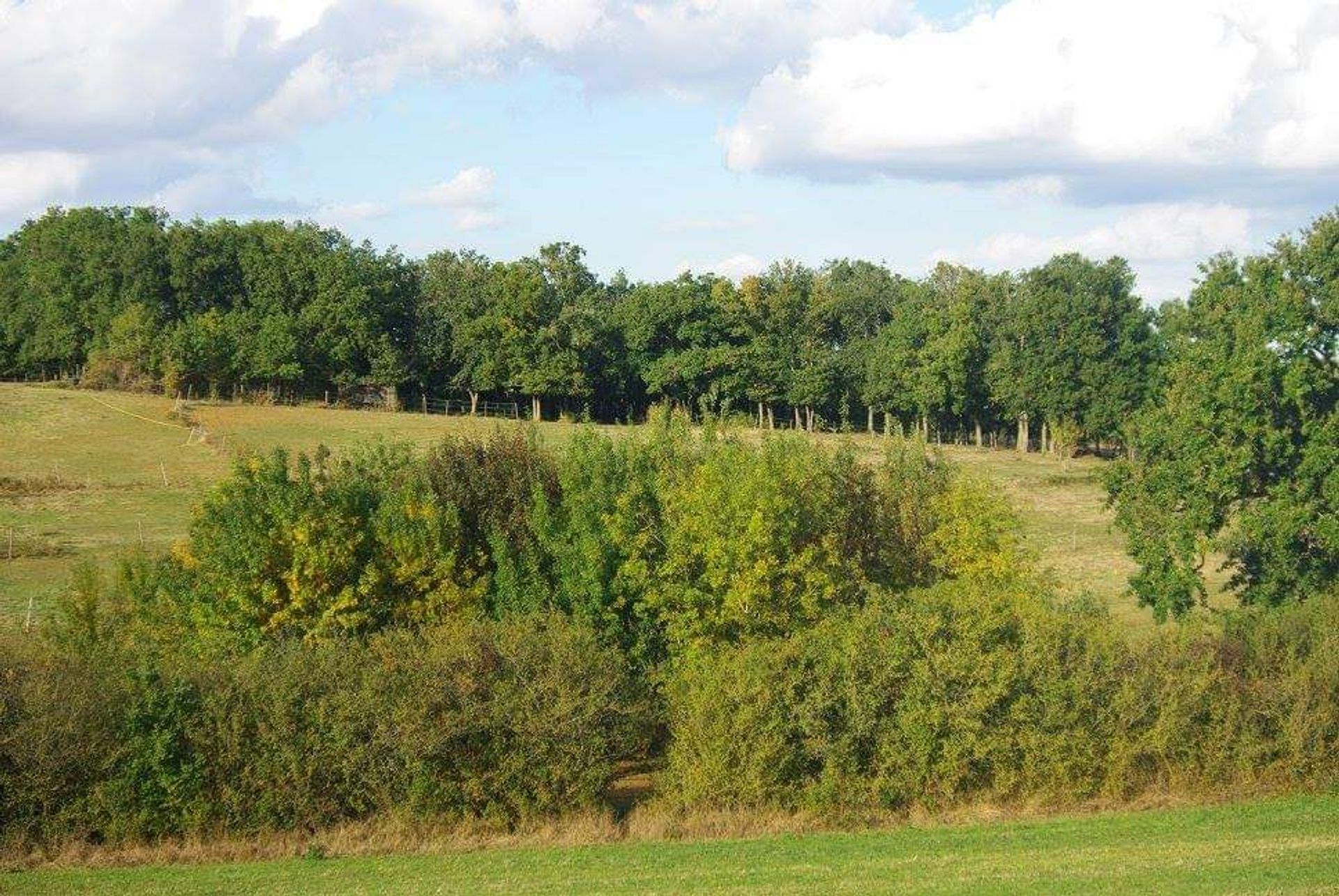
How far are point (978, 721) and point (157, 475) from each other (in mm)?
50042

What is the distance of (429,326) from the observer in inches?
3954

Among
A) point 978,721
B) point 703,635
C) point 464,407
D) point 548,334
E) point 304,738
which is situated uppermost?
point 548,334

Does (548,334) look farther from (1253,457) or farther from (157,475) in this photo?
(1253,457)

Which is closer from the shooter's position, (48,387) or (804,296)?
(48,387)

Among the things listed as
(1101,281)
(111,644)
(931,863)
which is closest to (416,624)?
(111,644)

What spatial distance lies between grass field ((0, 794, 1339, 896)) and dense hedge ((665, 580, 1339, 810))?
141 cm

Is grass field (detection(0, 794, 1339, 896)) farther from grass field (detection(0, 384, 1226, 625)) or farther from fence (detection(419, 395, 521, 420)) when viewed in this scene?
fence (detection(419, 395, 521, 420))

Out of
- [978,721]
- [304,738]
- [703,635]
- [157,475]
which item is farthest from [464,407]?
[978,721]

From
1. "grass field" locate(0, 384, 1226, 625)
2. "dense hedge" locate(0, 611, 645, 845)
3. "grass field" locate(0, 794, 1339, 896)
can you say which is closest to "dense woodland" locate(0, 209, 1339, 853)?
"dense hedge" locate(0, 611, 645, 845)

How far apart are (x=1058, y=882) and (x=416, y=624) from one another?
14.9 m

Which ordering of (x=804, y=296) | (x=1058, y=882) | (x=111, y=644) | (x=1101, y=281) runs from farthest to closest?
1. (x=804, y=296)
2. (x=1101, y=281)
3. (x=111, y=644)
4. (x=1058, y=882)

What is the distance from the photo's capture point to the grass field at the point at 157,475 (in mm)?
46688

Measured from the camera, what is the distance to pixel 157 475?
63.0 meters

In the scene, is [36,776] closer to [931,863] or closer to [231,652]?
[231,652]
